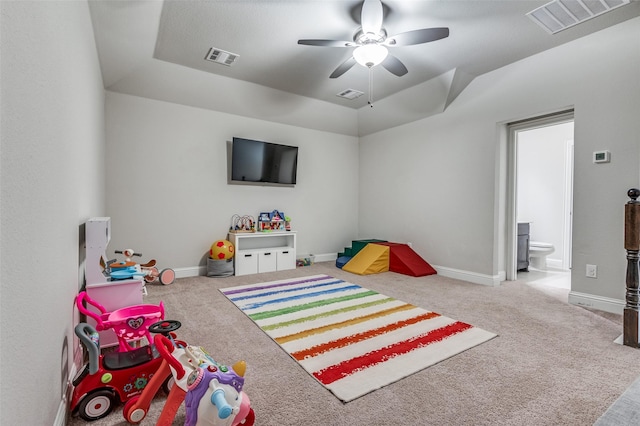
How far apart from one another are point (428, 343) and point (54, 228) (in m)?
2.28

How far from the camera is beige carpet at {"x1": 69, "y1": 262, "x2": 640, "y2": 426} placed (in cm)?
146

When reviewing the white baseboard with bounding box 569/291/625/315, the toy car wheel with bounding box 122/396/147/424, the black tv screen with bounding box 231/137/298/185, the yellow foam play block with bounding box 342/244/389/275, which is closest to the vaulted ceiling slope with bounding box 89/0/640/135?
the black tv screen with bounding box 231/137/298/185

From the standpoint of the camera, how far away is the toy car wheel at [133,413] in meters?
1.37

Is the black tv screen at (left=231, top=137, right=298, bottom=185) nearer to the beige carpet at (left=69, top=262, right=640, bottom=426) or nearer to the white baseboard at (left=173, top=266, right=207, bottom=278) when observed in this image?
the white baseboard at (left=173, top=266, right=207, bottom=278)

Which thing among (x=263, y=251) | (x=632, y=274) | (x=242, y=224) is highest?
(x=242, y=224)

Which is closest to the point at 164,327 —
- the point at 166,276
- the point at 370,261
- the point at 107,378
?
the point at 107,378

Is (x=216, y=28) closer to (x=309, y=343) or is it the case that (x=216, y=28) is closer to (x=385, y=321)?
(x=309, y=343)

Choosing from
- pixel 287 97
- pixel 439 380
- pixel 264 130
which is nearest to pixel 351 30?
pixel 287 97

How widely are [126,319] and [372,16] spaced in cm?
280

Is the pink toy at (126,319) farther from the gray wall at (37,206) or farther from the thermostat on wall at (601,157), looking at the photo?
the thermostat on wall at (601,157)

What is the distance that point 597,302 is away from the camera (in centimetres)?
297

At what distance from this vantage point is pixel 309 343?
2.21 m

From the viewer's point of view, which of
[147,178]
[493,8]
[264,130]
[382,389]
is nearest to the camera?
[382,389]

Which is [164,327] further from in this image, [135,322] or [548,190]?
[548,190]
